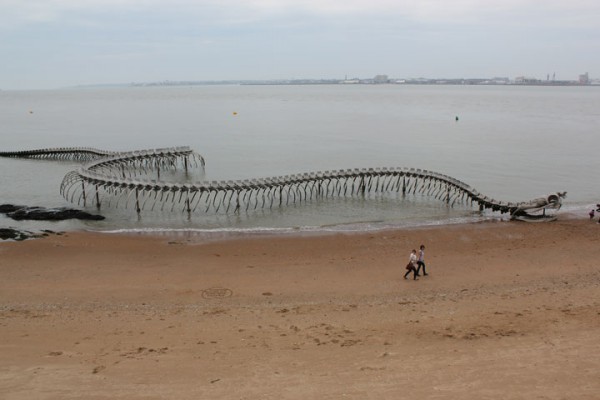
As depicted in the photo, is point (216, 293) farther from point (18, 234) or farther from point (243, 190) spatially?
point (243, 190)

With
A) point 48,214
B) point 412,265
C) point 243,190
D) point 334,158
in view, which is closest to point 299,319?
point 412,265

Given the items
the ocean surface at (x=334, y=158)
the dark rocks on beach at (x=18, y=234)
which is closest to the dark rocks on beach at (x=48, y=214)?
the ocean surface at (x=334, y=158)

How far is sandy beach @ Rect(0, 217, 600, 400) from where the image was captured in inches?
489

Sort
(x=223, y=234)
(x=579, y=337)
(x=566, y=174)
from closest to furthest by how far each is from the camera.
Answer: (x=579, y=337) < (x=223, y=234) < (x=566, y=174)

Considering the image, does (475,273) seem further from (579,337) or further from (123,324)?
(123,324)

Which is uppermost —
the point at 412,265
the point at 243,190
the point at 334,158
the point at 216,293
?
the point at 334,158

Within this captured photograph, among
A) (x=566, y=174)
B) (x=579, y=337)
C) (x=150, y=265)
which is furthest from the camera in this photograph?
(x=566, y=174)

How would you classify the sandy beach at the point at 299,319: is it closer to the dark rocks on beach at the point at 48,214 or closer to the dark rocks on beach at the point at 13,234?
the dark rocks on beach at the point at 13,234

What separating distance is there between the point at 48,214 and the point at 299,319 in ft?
78.5

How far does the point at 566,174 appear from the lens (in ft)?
167

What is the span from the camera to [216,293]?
792 inches

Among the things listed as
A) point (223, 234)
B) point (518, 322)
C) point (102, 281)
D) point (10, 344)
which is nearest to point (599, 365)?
point (518, 322)

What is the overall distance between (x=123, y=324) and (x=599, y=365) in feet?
44.8

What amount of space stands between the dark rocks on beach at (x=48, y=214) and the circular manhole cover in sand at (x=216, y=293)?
16692 mm
